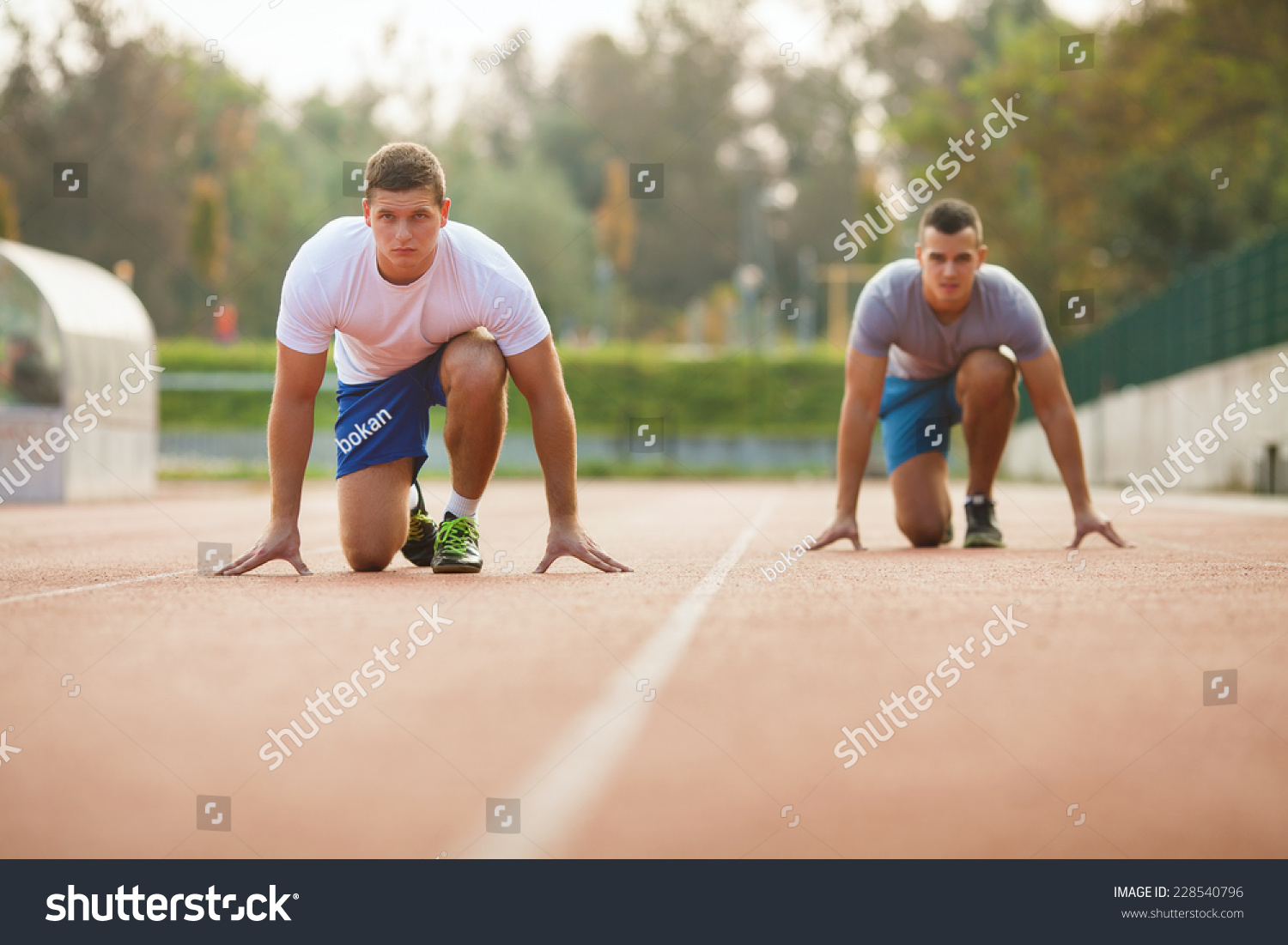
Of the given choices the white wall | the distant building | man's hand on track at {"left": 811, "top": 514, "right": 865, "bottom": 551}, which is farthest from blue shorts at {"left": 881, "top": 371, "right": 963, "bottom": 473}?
the distant building

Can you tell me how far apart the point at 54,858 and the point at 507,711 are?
1007 millimetres

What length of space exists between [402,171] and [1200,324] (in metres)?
15.4

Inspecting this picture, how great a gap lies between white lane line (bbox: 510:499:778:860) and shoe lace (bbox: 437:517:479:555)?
184 cm

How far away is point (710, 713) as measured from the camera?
10.00 feet

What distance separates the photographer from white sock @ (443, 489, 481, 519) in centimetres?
593

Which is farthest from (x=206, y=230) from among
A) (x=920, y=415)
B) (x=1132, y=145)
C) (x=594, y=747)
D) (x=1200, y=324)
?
(x=594, y=747)

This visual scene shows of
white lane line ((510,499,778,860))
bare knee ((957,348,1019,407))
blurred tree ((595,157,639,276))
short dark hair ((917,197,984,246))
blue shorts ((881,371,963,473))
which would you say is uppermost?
blurred tree ((595,157,639,276))

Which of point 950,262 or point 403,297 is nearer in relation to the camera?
point 403,297

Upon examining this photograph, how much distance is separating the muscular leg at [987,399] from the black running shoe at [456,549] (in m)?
2.76

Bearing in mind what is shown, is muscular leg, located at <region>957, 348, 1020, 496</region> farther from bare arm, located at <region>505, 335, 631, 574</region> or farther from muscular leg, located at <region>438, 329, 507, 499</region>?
muscular leg, located at <region>438, 329, 507, 499</region>

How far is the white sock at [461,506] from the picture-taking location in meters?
5.93

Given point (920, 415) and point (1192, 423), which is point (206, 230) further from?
point (920, 415)

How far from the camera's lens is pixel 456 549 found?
5.89m

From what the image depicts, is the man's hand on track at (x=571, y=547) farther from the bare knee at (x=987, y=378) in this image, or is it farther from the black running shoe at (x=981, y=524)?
the black running shoe at (x=981, y=524)
